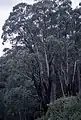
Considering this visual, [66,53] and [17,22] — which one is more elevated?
[17,22]

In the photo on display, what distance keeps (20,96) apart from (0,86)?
15.0 feet

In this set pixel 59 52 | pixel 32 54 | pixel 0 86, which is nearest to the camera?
pixel 32 54

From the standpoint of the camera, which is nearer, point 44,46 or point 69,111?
point 69,111

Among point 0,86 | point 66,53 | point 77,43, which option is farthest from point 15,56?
point 0,86

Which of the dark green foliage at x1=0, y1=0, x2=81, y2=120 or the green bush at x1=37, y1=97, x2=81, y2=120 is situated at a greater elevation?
the dark green foliage at x1=0, y1=0, x2=81, y2=120

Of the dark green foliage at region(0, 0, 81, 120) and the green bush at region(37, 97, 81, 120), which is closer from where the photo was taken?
the green bush at region(37, 97, 81, 120)

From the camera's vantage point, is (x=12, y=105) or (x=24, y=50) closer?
(x=24, y=50)

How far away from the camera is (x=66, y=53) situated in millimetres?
17281

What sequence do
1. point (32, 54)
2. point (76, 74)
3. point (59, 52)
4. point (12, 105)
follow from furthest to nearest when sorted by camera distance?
point (12, 105)
point (76, 74)
point (59, 52)
point (32, 54)

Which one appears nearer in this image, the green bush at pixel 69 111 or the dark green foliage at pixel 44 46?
the green bush at pixel 69 111

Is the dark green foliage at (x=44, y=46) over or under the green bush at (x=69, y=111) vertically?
over

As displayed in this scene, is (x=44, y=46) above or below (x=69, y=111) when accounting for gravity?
above

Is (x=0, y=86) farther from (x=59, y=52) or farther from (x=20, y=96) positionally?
(x=59, y=52)

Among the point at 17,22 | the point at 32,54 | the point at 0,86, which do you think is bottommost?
the point at 0,86
